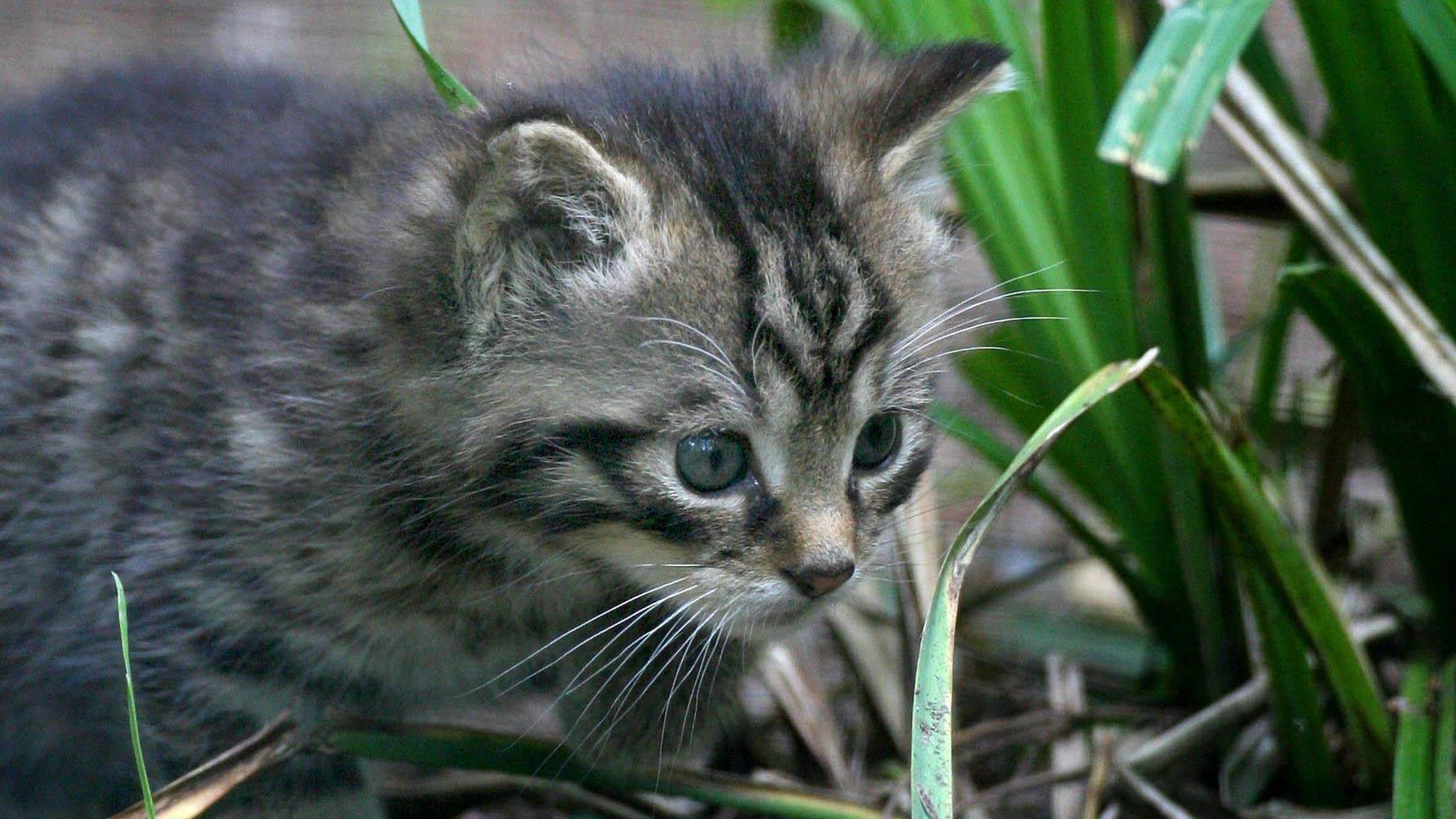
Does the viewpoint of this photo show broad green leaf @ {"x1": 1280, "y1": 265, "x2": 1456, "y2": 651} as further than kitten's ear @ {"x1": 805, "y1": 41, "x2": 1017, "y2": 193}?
Yes

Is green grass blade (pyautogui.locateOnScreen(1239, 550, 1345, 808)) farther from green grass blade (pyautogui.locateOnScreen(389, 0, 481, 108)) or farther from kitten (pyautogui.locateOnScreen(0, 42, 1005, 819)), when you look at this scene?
green grass blade (pyautogui.locateOnScreen(389, 0, 481, 108))

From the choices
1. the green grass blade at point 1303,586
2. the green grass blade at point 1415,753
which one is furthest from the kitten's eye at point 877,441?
the green grass blade at point 1415,753

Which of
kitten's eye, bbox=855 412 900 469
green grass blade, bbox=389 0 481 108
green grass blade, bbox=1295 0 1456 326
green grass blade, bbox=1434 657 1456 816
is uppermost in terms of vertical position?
green grass blade, bbox=389 0 481 108

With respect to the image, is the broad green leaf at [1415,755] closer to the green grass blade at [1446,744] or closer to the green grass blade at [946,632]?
the green grass blade at [1446,744]

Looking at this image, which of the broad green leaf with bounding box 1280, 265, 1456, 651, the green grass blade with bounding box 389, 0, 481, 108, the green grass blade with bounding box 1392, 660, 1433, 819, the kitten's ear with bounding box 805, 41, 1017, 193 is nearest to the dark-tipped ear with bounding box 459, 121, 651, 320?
the green grass blade with bounding box 389, 0, 481, 108

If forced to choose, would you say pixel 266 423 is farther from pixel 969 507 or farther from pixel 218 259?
pixel 969 507

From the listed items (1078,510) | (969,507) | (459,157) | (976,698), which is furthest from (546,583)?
(1078,510)

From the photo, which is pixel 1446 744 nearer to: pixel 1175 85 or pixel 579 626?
pixel 1175 85
